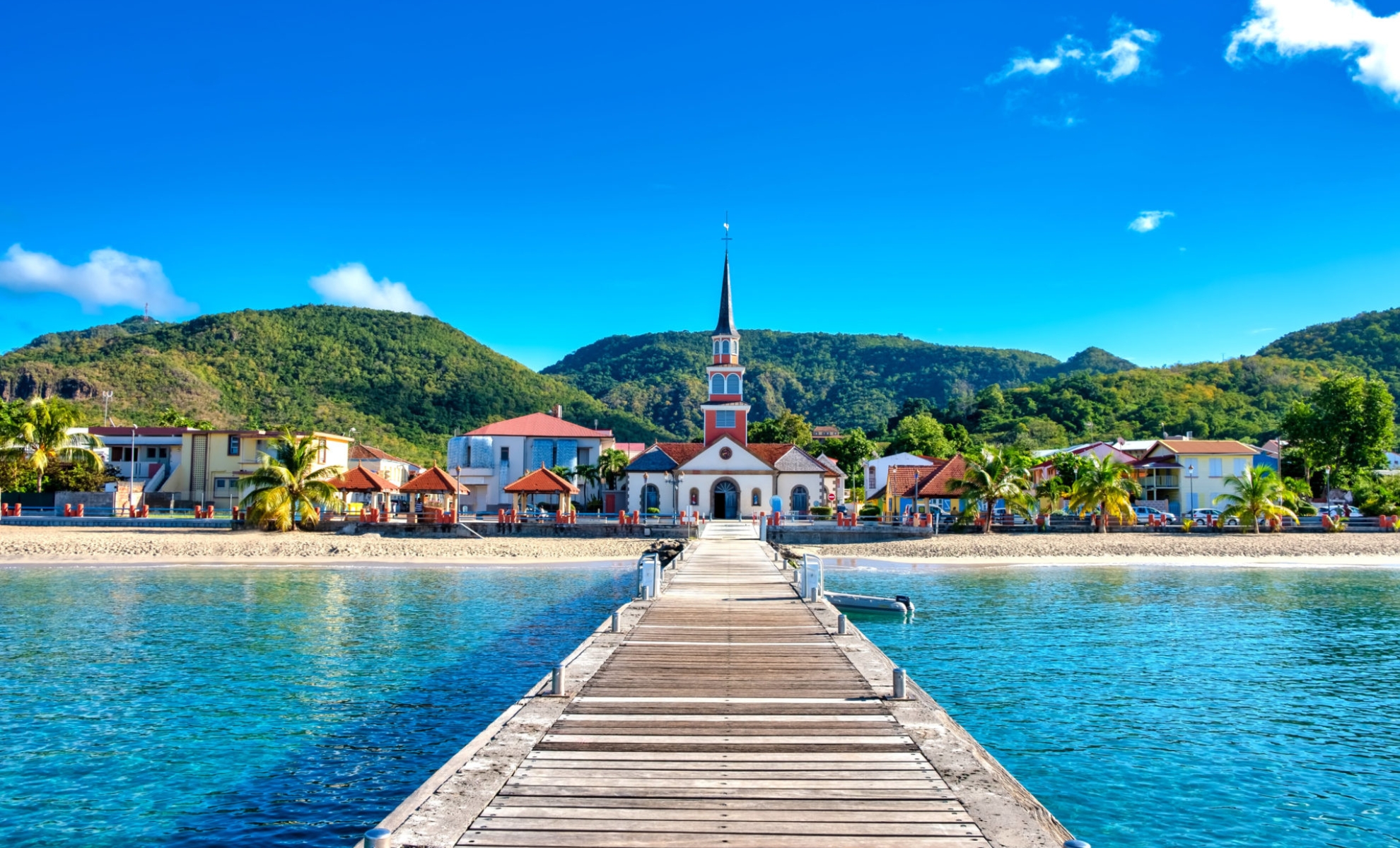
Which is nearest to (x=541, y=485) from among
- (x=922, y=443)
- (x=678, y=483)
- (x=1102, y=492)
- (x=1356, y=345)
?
(x=678, y=483)

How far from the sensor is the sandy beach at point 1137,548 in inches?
1682

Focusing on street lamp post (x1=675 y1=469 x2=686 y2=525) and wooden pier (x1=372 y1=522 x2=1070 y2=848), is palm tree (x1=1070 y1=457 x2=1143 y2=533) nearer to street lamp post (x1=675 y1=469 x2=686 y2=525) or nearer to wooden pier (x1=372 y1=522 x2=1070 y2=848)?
street lamp post (x1=675 y1=469 x2=686 y2=525)

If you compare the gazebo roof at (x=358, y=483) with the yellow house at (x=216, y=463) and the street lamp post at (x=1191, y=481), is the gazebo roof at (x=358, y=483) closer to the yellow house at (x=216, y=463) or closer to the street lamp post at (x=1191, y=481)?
the yellow house at (x=216, y=463)

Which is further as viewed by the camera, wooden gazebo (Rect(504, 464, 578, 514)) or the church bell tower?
the church bell tower

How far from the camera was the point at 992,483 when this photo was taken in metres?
48.2

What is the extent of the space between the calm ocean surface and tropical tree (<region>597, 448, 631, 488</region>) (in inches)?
1166

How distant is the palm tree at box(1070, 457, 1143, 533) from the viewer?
159 feet

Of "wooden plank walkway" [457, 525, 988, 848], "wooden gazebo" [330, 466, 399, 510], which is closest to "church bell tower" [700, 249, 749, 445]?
"wooden gazebo" [330, 466, 399, 510]

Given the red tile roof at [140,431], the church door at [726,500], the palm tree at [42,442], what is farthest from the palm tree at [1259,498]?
the palm tree at [42,442]

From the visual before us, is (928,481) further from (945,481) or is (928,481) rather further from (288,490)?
(288,490)

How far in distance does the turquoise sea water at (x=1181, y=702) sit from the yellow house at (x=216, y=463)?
157 ft

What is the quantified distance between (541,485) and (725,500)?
1100 cm

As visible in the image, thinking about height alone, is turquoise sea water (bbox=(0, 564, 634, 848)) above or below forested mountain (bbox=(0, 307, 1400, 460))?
below

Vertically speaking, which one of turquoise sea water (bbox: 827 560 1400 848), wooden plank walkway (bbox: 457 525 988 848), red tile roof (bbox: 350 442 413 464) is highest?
red tile roof (bbox: 350 442 413 464)
